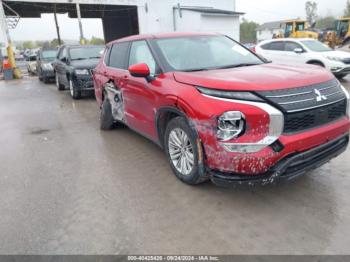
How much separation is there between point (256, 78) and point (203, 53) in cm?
128

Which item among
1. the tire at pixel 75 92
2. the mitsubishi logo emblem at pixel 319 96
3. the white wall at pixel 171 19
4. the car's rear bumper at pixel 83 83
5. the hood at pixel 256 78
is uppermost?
the white wall at pixel 171 19

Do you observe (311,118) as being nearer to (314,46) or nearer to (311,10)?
(314,46)

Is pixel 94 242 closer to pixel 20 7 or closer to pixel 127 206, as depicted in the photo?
pixel 127 206

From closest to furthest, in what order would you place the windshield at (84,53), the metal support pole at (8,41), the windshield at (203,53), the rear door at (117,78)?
the windshield at (203,53), the rear door at (117,78), the windshield at (84,53), the metal support pole at (8,41)

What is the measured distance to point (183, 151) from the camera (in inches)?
143

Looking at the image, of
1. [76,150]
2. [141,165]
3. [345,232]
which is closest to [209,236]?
[345,232]

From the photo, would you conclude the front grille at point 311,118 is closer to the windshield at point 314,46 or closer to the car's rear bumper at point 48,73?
the windshield at point 314,46

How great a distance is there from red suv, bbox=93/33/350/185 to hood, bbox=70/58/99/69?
5916 mm

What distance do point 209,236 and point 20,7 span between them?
947 inches

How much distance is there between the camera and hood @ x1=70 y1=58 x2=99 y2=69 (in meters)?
9.70

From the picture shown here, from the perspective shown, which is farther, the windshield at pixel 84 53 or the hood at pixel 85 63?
the windshield at pixel 84 53

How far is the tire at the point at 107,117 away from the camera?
232 inches

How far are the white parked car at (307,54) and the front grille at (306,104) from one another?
7110 millimetres

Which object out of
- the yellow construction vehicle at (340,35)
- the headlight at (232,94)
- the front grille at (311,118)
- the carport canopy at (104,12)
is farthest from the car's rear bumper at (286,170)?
the yellow construction vehicle at (340,35)
